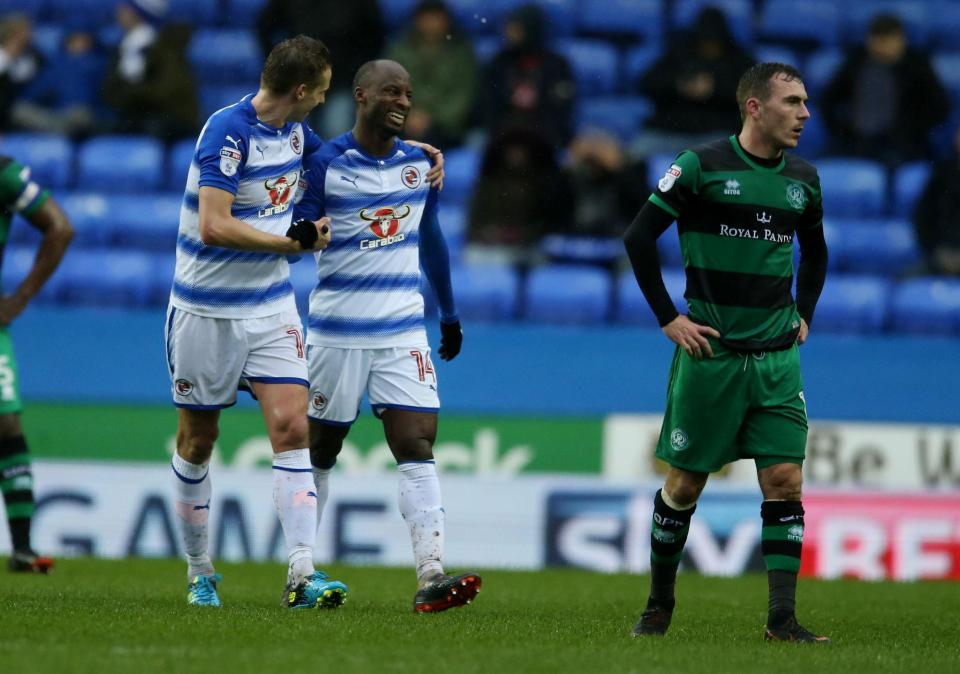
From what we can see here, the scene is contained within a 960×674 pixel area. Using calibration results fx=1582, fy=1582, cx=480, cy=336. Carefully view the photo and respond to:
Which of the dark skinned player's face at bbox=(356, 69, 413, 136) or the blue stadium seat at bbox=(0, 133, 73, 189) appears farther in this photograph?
the blue stadium seat at bbox=(0, 133, 73, 189)

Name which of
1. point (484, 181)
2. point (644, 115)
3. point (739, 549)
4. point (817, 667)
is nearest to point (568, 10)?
point (644, 115)

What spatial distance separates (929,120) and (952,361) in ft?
8.81

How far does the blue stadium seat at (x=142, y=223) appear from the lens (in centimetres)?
1294

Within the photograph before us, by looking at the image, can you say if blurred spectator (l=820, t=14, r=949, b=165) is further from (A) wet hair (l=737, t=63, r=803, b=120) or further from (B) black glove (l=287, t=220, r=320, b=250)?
(B) black glove (l=287, t=220, r=320, b=250)

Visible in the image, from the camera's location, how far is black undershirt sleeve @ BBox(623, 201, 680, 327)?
5.95 m

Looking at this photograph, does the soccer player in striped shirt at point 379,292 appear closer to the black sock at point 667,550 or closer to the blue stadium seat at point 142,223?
the black sock at point 667,550

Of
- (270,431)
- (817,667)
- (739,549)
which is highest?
(270,431)

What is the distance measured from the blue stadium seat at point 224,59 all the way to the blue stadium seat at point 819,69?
4.87m

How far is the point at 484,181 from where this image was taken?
12.5 metres

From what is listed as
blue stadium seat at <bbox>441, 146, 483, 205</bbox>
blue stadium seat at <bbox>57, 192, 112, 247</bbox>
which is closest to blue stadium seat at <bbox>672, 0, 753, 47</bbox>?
blue stadium seat at <bbox>441, 146, 483, 205</bbox>

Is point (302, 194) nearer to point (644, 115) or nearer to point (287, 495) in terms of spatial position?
point (287, 495)

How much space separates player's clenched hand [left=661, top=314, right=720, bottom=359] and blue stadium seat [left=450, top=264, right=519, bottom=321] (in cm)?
620

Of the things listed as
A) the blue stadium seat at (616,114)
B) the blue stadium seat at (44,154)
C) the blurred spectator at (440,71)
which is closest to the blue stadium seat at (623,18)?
the blue stadium seat at (616,114)

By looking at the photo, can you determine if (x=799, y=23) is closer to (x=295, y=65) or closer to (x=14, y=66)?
(x=14, y=66)
